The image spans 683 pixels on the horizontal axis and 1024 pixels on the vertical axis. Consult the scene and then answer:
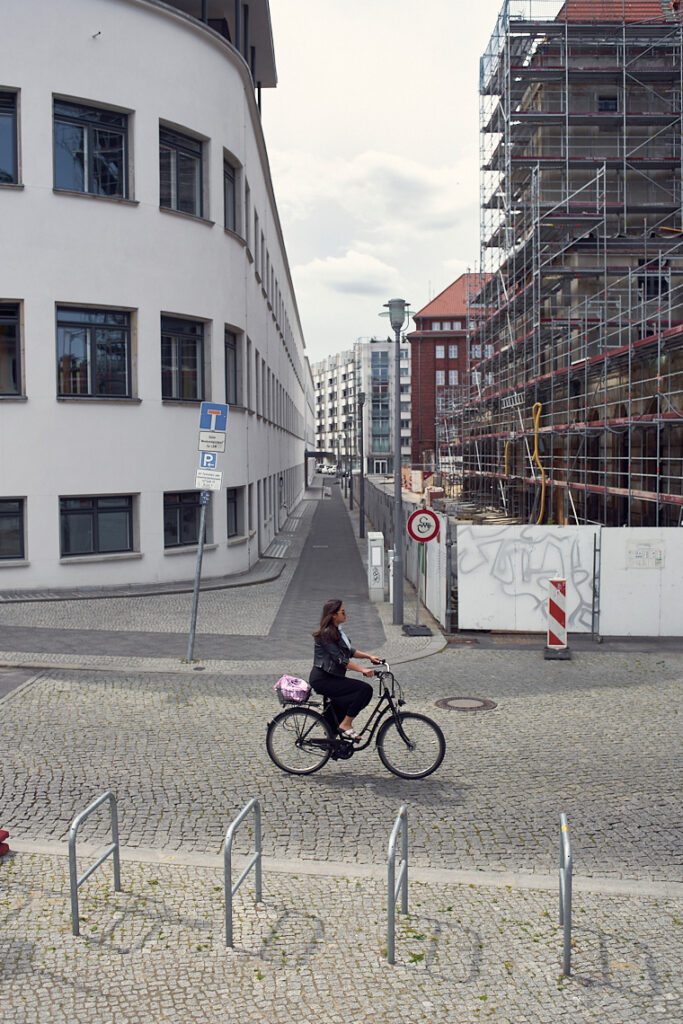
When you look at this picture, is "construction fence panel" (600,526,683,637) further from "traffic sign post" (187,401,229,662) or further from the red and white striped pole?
"traffic sign post" (187,401,229,662)

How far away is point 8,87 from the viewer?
700 inches

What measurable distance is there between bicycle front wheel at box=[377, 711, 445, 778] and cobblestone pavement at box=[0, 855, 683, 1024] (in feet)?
6.73

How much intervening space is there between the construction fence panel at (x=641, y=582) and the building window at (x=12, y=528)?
11.4m

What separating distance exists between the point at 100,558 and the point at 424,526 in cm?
748

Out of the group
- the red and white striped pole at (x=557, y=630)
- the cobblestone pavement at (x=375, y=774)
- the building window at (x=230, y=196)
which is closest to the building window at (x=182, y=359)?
the building window at (x=230, y=196)

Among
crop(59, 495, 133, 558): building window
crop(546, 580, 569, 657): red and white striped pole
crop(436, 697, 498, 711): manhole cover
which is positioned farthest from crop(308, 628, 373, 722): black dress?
crop(59, 495, 133, 558): building window

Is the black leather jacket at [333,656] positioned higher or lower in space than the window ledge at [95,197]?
lower

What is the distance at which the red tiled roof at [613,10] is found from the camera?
30.0 m

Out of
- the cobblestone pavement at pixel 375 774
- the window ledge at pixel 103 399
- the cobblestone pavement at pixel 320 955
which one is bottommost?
the cobblestone pavement at pixel 375 774

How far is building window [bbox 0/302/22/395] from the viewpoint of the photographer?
720 inches

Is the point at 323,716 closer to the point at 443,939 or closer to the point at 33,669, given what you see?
the point at 443,939

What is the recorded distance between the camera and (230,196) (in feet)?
78.4

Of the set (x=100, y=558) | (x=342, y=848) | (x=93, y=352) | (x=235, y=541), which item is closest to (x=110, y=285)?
(x=93, y=352)

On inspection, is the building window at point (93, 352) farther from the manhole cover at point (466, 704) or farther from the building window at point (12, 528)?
the manhole cover at point (466, 704)
